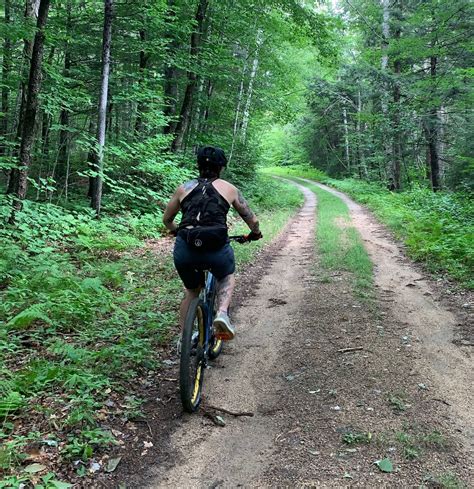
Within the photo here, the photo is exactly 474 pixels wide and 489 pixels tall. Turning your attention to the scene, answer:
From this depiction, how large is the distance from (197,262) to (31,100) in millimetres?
6540

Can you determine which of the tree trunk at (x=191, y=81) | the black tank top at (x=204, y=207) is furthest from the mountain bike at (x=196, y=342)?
the tree trunk at (x=191, y=81)

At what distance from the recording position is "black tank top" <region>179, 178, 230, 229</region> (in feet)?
12.3

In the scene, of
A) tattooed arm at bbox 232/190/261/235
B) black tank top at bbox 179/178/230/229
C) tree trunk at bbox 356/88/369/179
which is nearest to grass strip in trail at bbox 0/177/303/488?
black tank top at bbox 179/178/230/229

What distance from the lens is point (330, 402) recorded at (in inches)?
152

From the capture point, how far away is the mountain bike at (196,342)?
344 centimetres

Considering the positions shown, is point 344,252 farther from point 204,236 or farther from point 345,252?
point 204,236

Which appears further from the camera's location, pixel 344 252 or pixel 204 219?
pixel 344 252

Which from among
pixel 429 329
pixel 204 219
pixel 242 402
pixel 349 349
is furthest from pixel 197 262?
pixel 429 329

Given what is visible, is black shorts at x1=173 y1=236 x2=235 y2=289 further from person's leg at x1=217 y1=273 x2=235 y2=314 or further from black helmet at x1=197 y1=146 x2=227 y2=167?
black helmet at x1=197 y1=146 x2=227 y2=167

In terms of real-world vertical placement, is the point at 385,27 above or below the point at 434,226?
above

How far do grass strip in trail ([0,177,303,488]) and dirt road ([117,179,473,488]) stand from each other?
565mm

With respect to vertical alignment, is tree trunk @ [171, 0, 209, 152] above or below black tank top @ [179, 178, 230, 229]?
above

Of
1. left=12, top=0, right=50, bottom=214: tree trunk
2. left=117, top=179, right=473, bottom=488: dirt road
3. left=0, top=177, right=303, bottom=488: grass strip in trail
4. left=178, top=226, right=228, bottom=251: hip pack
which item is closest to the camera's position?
left=117, top=179, right=473, bottom=488: dirt road

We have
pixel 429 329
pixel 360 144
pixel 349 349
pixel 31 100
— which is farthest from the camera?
pixel 360 144
